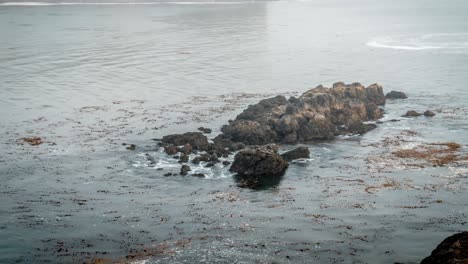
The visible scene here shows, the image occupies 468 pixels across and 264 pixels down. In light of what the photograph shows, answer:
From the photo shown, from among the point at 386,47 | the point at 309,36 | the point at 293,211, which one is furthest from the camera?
the point at 309,36

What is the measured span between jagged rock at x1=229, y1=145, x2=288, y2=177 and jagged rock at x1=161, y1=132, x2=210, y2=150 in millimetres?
6887

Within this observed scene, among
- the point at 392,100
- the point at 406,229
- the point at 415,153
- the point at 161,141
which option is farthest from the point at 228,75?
the point at 406,229

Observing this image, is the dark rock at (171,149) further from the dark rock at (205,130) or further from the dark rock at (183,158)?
the dark rock at (205,130)

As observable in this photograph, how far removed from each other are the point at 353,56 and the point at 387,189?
87.2 m

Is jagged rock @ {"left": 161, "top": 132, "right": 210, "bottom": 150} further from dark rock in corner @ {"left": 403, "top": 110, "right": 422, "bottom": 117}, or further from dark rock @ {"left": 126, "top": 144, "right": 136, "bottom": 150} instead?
dark rock in corner @ {"left": 403, "top": 110, "right": 422, "bottom": 117}

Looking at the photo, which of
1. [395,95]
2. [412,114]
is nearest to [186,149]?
[412,114]

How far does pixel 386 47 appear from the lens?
14500 cm

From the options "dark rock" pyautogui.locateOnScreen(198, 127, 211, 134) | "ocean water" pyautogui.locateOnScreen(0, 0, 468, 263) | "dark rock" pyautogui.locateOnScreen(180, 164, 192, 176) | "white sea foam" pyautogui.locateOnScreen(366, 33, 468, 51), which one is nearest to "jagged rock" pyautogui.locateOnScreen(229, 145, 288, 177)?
"ocean water" pyautogui.locateOnScreen(0, 0, 468, 263)

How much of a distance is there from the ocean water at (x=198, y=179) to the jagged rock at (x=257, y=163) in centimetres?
134

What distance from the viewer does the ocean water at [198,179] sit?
126 ft

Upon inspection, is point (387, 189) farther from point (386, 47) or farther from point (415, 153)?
point (386, 47)

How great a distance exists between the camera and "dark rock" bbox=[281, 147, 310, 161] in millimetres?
56469

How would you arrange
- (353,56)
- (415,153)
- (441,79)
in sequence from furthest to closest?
(353,56), (441,79), (415,153)

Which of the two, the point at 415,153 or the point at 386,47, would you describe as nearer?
the point at 415,153
